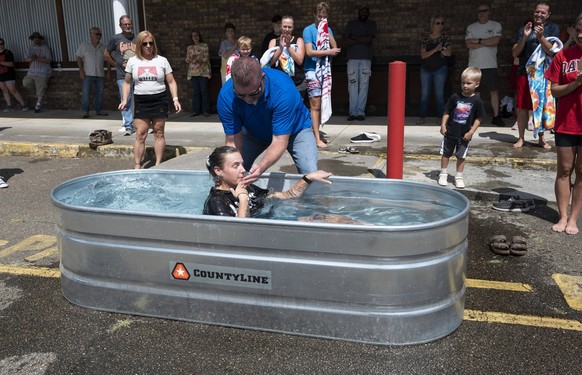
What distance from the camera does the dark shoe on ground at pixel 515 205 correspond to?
579cm

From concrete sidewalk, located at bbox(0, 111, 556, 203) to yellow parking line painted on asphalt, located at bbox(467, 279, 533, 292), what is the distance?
2203 millimetres

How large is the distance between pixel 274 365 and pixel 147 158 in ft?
20.5

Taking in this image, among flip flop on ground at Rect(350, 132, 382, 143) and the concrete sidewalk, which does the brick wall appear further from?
flip flop on ground at Rect(350, 132, 382, 143)

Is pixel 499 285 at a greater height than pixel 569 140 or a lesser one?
lesser

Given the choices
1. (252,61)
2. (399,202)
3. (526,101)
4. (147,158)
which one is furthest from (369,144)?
(252,61)

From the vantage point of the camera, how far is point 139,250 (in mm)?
3555

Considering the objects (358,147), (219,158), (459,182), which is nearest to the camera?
(219,158)

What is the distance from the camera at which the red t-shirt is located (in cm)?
488

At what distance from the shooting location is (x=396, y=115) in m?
6.05

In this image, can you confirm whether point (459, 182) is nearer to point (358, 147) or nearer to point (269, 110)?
point (358, 147)

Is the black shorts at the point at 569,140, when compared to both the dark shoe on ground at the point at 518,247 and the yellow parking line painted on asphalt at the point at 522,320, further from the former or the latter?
the yellow parking line painted on asphalt at the point at 522,320

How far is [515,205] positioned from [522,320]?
2.51m


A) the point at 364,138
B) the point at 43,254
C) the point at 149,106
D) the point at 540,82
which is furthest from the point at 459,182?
the point at 43,254

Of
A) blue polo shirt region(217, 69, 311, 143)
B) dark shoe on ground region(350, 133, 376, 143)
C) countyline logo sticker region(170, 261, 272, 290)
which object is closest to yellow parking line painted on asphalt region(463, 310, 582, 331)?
countyline logo sticker region(170, 261, 272, 290)
